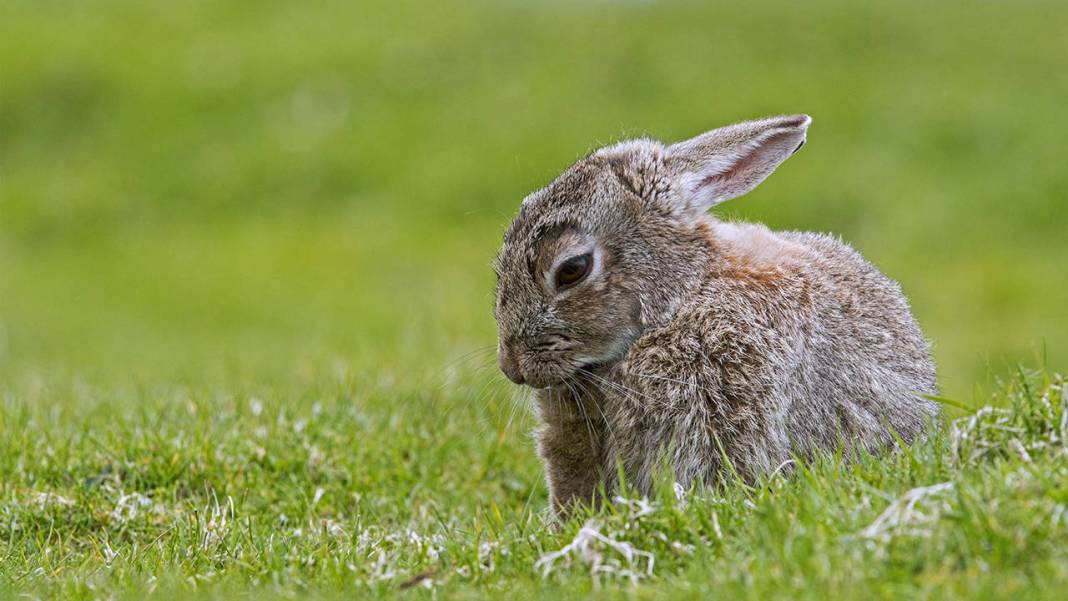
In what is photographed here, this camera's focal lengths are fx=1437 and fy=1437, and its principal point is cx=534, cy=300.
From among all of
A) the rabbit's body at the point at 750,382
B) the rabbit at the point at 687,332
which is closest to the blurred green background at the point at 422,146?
the rabbit at the point at 687,332

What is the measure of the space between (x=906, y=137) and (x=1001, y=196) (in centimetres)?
146

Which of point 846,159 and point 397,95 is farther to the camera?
point 397,95

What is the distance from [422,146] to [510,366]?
13844mm

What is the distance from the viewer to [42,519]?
19.9ft

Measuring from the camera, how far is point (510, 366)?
5594 millimetres

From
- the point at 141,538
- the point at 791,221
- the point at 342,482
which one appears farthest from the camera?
the point at 791,221

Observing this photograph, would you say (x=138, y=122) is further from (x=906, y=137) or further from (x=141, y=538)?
(x=141, y=538)

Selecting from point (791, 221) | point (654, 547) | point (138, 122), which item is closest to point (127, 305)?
point (138, 122)

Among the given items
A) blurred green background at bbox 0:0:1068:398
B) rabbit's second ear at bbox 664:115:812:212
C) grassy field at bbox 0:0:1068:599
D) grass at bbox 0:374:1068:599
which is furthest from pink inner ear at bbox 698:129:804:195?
blurred green background at bbox 0:0:1068:398

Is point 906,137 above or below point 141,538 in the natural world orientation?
above

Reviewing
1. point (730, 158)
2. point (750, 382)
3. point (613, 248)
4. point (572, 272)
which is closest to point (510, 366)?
point (572, 272)

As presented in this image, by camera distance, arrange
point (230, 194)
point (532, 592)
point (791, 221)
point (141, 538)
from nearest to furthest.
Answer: point (532, 592) < point (141, 538) < point (791, 221) < point (230, 194)


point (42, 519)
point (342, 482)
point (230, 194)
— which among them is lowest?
point (42, 519)

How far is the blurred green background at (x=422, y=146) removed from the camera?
15.9 metres
